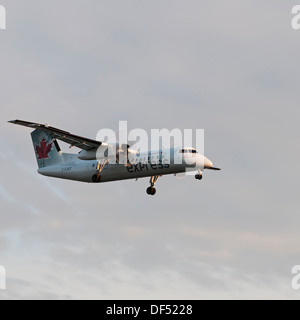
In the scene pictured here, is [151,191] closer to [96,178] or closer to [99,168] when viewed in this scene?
[96,178]

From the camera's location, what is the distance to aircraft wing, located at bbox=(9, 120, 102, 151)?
42.6 meters

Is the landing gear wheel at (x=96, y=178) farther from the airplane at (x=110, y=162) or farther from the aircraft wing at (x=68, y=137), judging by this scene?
the aircraft wing at (x=68, y=137)

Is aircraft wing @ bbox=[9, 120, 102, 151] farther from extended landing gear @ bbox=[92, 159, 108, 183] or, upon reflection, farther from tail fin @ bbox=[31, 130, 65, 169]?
tail fin @ bbox=[31, 130, 65, 169]

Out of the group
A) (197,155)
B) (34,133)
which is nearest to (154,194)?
(197,155)

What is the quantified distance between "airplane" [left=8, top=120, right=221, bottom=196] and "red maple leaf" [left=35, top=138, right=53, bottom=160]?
68cm

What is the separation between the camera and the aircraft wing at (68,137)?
42625 millimetres

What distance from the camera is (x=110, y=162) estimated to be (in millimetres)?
45000

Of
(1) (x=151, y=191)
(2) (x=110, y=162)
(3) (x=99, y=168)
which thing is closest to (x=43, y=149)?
(3) (x=99, y=168)

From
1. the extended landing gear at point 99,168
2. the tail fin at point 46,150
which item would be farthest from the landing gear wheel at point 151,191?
the tail fin at point 46,150

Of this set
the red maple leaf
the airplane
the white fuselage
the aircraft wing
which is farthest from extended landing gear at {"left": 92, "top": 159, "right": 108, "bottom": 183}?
the red maple leaf

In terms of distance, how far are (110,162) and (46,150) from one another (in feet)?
27.5

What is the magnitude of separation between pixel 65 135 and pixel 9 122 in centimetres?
433
